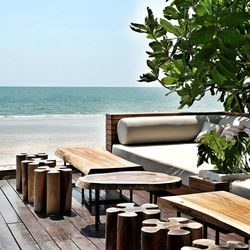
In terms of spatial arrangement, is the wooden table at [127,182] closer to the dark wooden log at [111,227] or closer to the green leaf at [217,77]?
the dark wooden log at [111,227]

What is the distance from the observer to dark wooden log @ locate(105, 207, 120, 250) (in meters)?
2.74

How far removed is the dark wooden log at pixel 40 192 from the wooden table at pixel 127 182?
0.53 metres

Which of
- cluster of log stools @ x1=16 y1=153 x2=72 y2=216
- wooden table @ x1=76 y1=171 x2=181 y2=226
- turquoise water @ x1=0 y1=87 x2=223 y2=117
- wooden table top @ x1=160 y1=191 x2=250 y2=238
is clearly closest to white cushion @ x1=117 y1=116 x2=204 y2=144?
cluster of log stools @ x1=16 y1=153 x2=72 y2=216

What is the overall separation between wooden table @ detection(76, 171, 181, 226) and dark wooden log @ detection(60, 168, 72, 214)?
389 millimetres

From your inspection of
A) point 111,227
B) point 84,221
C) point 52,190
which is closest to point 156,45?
point 111,227

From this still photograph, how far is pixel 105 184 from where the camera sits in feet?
10.7

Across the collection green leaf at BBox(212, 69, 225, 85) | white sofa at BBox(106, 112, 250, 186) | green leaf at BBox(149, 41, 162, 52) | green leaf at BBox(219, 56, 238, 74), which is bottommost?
white sofa at BBox(106, 112, 250, 186)

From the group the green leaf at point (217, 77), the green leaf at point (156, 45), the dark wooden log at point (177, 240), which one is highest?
the green leaf at point (156, 45)

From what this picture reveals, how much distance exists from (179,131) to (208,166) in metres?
1.47

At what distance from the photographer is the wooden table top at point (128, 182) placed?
3.25m

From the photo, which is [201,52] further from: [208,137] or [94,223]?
[94,223]

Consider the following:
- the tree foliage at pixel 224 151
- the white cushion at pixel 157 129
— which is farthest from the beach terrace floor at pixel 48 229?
the white cushion at pixel 157 129

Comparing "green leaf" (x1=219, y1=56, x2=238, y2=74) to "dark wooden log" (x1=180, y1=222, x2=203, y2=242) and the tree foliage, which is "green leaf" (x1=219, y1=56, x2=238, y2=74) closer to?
"dark wooden log" (x1=180, y1=222, x2=203, y2=242)

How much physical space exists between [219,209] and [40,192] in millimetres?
1903
